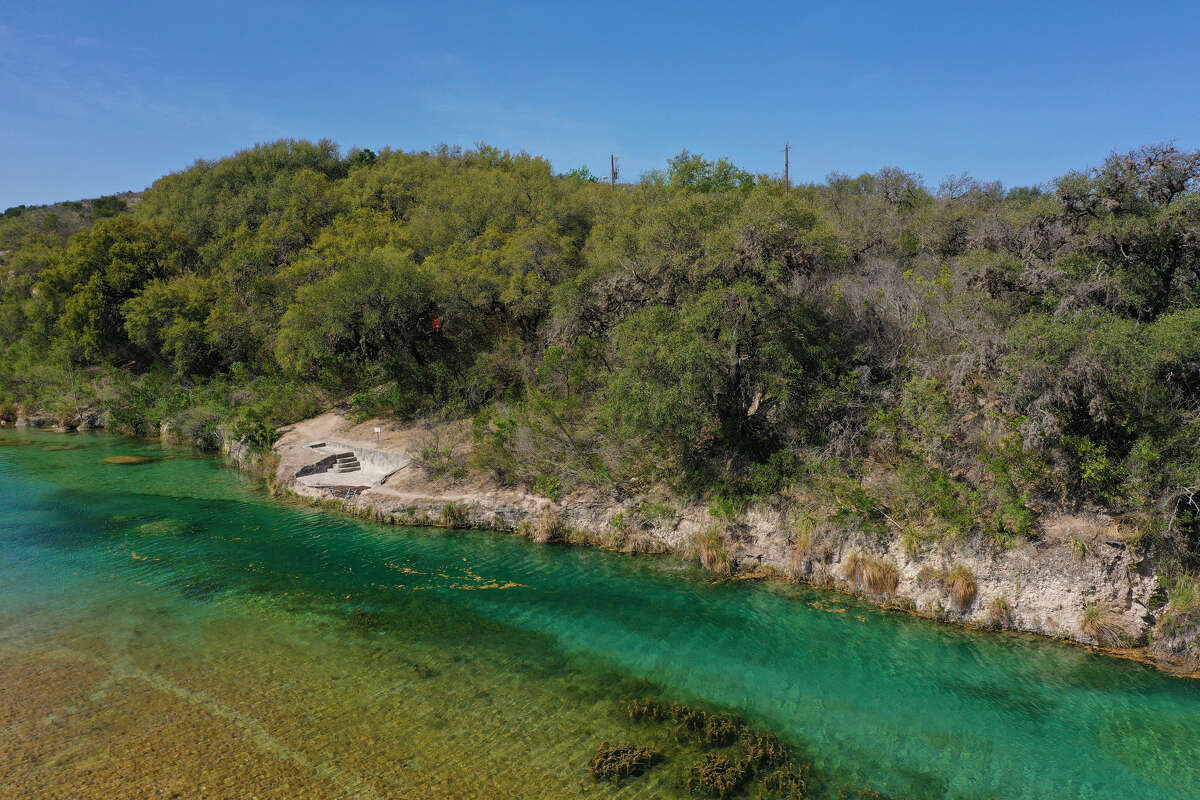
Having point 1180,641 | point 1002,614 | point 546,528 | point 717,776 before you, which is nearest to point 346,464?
point 546,528

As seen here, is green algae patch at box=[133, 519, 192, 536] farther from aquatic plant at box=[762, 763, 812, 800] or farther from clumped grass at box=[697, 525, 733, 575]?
aquatic plant at box=[762, 763, 812, 800]

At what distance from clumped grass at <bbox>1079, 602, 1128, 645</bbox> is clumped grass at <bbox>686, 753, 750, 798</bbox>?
27.2ft

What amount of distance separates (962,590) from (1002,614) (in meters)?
0.85

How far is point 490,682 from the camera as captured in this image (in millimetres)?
12617

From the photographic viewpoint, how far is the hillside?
14.9 metres

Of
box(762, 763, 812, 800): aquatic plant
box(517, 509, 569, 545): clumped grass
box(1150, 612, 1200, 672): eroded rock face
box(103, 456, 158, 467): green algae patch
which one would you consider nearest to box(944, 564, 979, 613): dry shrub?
box(1150, 612, 1200, 672): eroded rock face

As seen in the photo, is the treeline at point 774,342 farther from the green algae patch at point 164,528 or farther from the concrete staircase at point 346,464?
the green algae patch at point 164,528

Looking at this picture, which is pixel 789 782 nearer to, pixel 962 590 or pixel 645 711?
pixel 645 711

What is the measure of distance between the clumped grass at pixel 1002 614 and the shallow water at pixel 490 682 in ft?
1.52

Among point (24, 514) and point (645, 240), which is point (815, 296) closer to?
point (645, 240)

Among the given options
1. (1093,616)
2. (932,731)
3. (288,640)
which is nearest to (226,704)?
(288,640)

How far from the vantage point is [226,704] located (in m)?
11.8

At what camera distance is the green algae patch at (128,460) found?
102 feet

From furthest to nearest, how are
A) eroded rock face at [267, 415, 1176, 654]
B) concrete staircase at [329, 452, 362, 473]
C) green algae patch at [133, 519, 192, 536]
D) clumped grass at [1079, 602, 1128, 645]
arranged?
concrete staircase at [329, 452, 362, 473] → green algae patch at [133, 519, 192, 536] → eroded rock face at [267, 415, 1176, 654] → clumped grass at [1079, 602, 1128, 645]
